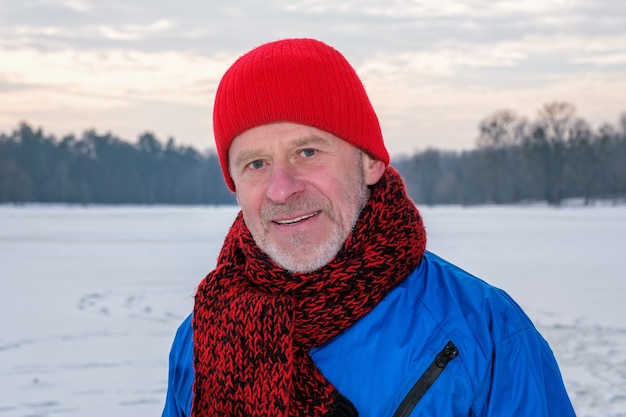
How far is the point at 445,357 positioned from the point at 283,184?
2.13 feet

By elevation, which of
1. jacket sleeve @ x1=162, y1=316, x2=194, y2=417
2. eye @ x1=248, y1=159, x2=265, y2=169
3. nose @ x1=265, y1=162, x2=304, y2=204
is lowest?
jacket sleeve @ x1=162, y1=316, x2=194, y2=417

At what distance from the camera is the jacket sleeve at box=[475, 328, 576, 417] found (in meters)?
1.72

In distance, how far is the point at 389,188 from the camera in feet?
6.83

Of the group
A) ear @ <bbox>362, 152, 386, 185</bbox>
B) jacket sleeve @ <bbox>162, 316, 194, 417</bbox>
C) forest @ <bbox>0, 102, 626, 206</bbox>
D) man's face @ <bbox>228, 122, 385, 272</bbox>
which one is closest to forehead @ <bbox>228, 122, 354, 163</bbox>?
man's face @ <bbox>228, 122, 385, 272</bbox>

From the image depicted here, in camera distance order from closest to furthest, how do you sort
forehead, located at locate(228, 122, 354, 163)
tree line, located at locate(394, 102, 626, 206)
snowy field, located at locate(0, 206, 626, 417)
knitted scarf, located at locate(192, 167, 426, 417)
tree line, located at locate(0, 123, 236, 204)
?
knitted scarf, located at locate(192, 167, 426, 417)
forehead, located at locate(228, 122, 354, 163)
snowy field, located at locate(0, 206, 626, 417)
tree line, located at locate(394, 102, 626, 206)
tree line, located at locate(0, 123, 236, 204)

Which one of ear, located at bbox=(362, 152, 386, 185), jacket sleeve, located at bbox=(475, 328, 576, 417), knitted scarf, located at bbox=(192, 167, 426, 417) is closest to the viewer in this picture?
jacket sleeve, located at bbox=(475, 328, 576, 417)

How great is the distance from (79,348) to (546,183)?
6278cm

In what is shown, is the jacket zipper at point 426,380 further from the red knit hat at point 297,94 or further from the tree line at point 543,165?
the tree line at point 543,165

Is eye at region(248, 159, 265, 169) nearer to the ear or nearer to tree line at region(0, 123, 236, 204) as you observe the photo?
the ear

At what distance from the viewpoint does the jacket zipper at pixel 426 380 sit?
5.82 feet

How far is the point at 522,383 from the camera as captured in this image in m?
1.73

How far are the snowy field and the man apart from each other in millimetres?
343

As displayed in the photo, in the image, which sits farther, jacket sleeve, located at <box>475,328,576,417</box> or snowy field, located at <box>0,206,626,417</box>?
snowy field, located at <box>0,206,626,417</box>

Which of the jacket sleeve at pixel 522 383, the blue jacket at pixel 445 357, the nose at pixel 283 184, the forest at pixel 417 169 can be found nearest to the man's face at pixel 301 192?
the nose at pixel 283 184
